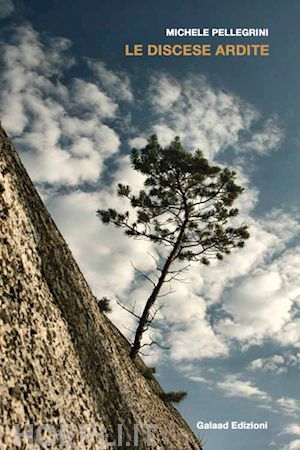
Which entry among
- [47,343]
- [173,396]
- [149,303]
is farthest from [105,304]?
[47,343]

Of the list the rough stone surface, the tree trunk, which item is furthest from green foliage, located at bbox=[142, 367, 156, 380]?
the rough stone surface

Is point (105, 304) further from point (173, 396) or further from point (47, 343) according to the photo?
point (47, 343)

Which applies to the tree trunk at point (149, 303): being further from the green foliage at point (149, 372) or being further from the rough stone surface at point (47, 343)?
the rough stone surface at point (47, 343)

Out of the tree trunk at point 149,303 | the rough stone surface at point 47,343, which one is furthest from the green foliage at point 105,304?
the rough stone surface at point 47,343

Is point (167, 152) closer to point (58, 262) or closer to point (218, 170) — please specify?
point (218, 170)

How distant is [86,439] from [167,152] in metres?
15.2

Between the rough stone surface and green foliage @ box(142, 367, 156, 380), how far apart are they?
3.77m

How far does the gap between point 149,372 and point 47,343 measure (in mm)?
9931

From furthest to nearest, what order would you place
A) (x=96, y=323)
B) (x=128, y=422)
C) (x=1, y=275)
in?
(x=96, y=323)
(x=128, y=422)
(x=1, y=275)

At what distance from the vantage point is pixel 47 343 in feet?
30.8

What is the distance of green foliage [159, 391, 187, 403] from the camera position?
18219 millimetres

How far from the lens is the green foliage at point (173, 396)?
18.2 meters

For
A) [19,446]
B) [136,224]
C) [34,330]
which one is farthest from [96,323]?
[136,224]

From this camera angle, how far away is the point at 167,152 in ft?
70.9
